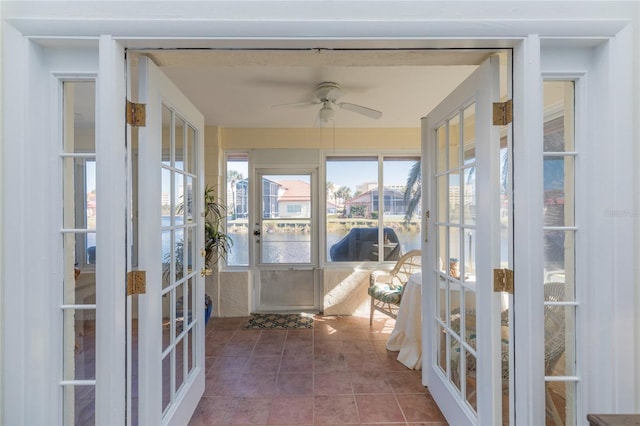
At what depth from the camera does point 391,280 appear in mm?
3705

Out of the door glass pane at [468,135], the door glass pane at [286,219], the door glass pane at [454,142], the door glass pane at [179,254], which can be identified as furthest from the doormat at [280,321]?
the door glass pane at [468,135]

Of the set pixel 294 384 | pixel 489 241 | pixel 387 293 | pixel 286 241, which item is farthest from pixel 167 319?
pixel 286 241

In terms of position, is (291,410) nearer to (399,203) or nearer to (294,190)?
(294,190)

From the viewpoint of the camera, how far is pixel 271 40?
1.12 m

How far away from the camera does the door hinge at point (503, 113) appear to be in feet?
3.91

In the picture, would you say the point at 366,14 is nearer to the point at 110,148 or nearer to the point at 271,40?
the point at 271,40

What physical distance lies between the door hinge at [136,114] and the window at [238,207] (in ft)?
9.03

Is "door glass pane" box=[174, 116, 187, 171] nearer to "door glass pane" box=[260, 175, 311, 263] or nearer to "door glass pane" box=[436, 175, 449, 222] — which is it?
"door glass pane" box=[436, 175, 449, 222]

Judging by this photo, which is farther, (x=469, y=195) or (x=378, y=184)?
(x=378, y=184)

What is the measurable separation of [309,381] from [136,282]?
66.7 inches

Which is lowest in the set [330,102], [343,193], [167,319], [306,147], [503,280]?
[167,319]

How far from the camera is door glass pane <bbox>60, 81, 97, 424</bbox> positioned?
117 centimetres

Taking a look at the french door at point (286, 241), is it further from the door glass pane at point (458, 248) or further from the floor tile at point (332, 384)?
the door glass pane at point (458, 248)

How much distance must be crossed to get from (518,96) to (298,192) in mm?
3091
